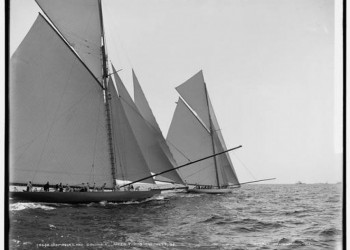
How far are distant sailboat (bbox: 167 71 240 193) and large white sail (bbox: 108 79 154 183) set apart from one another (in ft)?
25.7

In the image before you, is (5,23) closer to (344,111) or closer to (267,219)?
(344,111)

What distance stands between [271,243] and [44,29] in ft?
29.5

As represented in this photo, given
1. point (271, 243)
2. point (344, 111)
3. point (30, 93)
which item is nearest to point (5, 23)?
point (30, 93)

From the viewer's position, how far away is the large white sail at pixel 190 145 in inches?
869

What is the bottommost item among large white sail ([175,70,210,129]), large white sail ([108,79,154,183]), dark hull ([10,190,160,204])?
dark hull ([10,190,160,204])

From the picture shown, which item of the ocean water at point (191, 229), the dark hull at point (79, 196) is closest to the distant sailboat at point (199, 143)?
the dark hull at point (79, 196)

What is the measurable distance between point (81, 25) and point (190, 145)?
1126 centimetres

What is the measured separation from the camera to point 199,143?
23.7 meters

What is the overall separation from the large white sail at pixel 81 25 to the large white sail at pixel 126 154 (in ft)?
7.40

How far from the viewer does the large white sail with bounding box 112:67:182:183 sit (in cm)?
1418

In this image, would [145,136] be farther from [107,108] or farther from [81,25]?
[81,25]

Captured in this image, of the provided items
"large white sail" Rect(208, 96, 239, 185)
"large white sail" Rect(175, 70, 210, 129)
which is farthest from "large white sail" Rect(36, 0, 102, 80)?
"large white sail" Rect(208, 96, 239, 185)

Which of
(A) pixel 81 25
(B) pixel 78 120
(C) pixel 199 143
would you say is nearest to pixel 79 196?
(B) pixel 78 120

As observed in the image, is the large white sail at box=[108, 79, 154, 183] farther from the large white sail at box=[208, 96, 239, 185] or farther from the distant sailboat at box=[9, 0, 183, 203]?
the large white sail at box=[208, 96, 239, 185]
